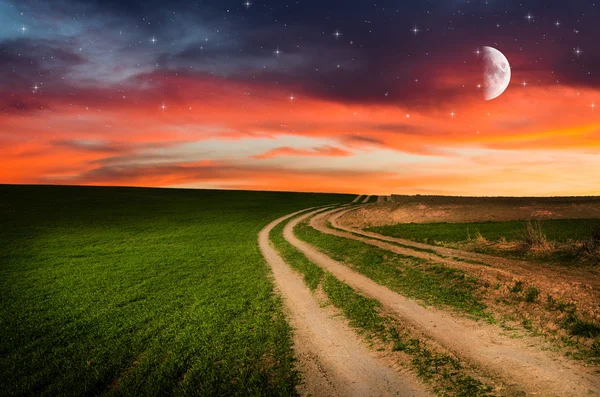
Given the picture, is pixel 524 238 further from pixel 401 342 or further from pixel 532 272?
pixel 401 342

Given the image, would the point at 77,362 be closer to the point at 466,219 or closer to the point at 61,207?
the point at 466,219

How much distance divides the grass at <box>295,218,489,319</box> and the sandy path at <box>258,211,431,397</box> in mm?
4854

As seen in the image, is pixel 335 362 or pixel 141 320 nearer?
pixel 335 362

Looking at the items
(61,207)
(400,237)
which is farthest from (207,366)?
(61,207)

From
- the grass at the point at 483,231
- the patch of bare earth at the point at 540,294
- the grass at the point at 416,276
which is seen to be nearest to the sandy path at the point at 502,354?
the patch of bare earth at the point at 540,294

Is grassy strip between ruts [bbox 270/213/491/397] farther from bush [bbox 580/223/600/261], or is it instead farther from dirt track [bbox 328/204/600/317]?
bush [bbox 580/223/600/261]

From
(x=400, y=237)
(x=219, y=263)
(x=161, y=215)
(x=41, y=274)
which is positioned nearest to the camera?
(x=41, y=274)

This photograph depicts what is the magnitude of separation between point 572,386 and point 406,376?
3.73 m

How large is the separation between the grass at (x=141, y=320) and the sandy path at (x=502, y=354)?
491cm

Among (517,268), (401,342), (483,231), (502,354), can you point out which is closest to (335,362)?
(401,342)

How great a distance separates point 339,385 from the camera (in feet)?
29.3

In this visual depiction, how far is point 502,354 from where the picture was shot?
1019 cm

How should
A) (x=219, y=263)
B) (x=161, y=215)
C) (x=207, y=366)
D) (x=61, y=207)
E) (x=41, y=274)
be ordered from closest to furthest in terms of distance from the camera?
(x=207, y=366) → (x=41, y=274) → (x=219, y=263) → (x=161, y=215) → (x=61, y=207)

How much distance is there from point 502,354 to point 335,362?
474 cm
